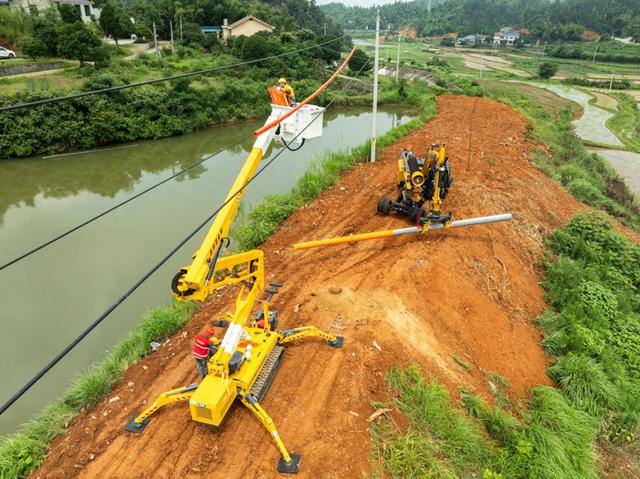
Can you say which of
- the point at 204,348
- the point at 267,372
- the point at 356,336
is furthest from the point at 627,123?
the point at 204,348

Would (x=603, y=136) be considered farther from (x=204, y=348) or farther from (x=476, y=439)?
(x=204, y=348)

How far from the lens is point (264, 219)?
10.2 meters

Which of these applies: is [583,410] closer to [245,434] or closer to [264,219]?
[245,434]

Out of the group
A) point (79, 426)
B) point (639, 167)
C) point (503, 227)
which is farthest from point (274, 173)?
point (639, 167)

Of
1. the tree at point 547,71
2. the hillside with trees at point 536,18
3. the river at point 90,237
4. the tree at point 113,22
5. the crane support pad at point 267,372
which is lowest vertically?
the river at point 90,237

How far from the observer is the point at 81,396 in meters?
5.67

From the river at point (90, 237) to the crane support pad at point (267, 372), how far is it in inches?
156

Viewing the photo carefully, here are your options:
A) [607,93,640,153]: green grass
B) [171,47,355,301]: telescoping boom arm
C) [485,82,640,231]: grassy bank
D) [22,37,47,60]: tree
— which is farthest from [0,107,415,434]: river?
[607,93,640,153]: green grass

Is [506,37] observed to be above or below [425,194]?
above

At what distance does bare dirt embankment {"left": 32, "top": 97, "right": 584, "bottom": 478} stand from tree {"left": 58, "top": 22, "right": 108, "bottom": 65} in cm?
2184

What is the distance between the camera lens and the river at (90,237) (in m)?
7.63

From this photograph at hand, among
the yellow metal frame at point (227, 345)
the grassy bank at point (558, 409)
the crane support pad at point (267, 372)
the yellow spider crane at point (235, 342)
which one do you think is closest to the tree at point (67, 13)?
the yellow spider crane at point (235, 342)

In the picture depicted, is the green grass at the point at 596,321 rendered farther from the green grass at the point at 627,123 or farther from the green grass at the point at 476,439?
the green grass at the point at 627,123

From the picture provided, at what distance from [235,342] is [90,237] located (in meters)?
8.69
